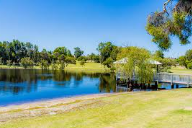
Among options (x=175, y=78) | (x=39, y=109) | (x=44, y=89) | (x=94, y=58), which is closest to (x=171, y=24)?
(x=39, y=109)

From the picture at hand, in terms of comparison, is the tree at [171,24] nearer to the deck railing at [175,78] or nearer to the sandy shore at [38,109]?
the sandy shore at [38,109]

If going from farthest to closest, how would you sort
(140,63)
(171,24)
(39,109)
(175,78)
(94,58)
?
(94,58), (140,63), (175,78), (39,109), (171,24)

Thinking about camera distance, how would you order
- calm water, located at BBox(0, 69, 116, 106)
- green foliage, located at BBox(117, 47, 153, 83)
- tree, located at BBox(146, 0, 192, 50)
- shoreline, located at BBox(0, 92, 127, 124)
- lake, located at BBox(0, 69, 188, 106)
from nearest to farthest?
tree, located at BBox(146, 0, 192, 50), shoreline, located at BBox(0, 92, 127, 124), lake, located at BBox(0, 69, 188, 106), calm water, located at BBox(0, 69, 116, 106), green foliage, located at BBox(117, 47, 153, 83)

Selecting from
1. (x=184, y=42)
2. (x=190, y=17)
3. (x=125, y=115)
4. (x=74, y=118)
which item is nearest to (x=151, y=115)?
(x=125, y=115)

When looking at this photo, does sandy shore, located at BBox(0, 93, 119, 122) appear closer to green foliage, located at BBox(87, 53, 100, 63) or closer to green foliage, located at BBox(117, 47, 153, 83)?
green foliage, located at BBox(117, 47, 153, 83)

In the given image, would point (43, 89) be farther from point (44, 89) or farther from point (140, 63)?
point (140, 63)

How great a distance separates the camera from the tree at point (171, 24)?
8047 mm

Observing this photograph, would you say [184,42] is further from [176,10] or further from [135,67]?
[135,67]

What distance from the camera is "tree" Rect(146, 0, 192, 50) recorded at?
8.05 m

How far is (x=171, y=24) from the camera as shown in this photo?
858 centimetres

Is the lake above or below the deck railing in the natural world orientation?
below

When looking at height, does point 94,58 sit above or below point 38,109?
above

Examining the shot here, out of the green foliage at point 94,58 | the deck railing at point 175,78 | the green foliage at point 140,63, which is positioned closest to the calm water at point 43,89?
the green foliage at point 140,63

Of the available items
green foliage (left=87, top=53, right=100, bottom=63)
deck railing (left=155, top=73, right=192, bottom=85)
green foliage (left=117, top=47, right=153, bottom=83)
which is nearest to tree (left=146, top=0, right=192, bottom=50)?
deck railing (left=155, top=73, right=192, bottom=85)
